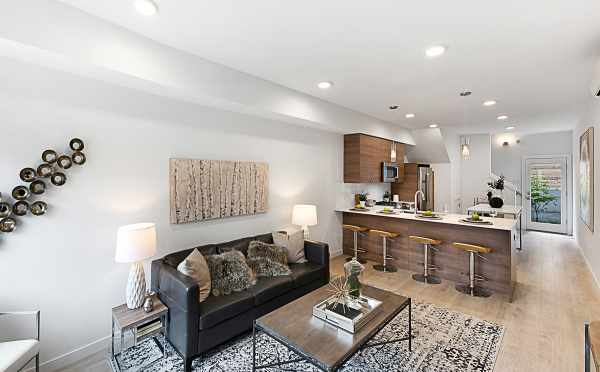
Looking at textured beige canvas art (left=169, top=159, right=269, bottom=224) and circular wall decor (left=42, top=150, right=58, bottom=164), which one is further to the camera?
textured beige canvas art (left=169, top=159, right=269, bottom=224)

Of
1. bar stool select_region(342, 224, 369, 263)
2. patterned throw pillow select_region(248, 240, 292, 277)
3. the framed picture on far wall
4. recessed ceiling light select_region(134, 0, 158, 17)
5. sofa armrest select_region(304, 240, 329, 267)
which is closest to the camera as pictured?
recessed ceiling light select_region(134, 0, 158, 17)

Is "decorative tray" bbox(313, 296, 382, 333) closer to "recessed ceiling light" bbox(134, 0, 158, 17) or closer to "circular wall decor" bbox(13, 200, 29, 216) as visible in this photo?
"circular wall decor" bbox(13, 200, 29, 216)

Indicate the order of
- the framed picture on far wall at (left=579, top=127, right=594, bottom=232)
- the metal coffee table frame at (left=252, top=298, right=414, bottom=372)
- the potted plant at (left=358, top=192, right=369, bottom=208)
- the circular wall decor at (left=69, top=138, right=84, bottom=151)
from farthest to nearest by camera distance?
the potted plant at (left=358, top=192, right=369, bottom=208) < the framed picture on far wall at (left=579, top=127, right=594, bottom=232) < the circular wall decor at (left=69, top=138, right=84, bottom=151) < the metal coffee table frame at (left=252, top=298, right=414, bottom=372)

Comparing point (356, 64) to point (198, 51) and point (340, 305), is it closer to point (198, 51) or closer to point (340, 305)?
point (198, 51)

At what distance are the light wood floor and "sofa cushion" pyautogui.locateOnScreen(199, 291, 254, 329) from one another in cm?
87

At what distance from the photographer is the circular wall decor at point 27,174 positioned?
211cm

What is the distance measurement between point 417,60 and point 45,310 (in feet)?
12.9

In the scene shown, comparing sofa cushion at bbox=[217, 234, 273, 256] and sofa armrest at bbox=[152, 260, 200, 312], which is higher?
sofa cushion at bbox=[217, 234, 273, 256]

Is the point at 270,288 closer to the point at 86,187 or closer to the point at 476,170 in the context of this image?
the point at 86,187

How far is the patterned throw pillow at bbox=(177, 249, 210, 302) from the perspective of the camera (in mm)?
2486

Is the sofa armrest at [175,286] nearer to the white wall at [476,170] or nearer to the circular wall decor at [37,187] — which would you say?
the circular wall decor at [37,187]

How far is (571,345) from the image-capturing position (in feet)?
8.45

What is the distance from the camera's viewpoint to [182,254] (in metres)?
2.90

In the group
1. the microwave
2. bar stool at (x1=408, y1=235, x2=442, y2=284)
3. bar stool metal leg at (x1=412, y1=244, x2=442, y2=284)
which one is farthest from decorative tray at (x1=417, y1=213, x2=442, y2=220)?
the microwave
